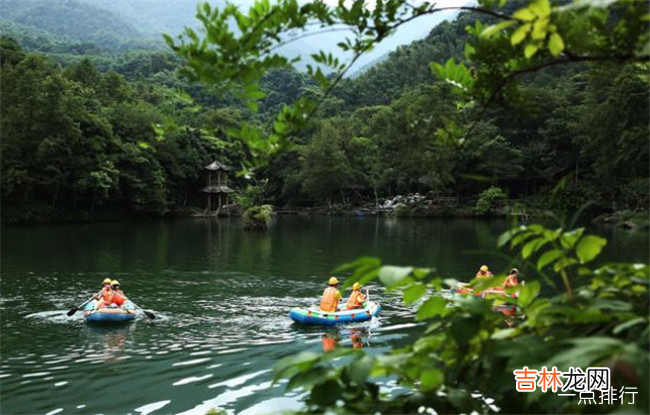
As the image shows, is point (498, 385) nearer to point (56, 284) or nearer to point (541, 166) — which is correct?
point (56, 284)

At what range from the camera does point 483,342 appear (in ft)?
5.02

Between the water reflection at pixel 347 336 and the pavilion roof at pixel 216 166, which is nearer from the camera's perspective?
the water reflection at pixel 347 336

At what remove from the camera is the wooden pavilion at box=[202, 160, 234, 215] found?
163 feet

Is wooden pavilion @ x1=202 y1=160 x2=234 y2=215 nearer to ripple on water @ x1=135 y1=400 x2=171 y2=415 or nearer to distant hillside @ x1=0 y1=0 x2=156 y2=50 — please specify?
ripple on water @ x1=135 y1=400 x2=171 y2=415

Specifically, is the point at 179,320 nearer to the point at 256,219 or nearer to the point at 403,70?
the point at 256,219

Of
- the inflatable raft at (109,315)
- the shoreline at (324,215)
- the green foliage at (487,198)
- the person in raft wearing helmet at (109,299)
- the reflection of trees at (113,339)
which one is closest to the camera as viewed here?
the green foliage at (487,198)

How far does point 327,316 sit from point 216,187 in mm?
39935

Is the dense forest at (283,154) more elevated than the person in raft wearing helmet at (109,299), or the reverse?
the dense forest at (283,154)

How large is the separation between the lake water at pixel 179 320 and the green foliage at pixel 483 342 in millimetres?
159

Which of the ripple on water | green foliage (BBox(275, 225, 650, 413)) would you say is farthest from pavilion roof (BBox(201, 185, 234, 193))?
green foliage (BBox(275, 225, 650, 413))

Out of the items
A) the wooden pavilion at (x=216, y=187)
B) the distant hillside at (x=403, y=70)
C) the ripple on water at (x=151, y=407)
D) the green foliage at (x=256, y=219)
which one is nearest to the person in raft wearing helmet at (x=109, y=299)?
the ripple on water at (x=151, y=407)

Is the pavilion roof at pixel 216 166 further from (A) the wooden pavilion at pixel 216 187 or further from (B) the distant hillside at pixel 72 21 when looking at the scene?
(B) the distant hillside at pixel 72 21

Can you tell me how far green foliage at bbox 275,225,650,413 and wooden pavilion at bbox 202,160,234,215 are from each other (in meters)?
49.0

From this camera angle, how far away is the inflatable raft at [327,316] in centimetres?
1132
